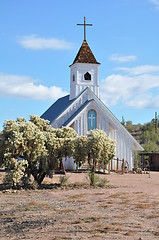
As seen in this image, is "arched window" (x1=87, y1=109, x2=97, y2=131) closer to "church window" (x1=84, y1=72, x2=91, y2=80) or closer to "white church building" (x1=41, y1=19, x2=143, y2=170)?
"white church building" (x1=41, y1=19, x2=143, y2=170)

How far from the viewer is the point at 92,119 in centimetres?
3528

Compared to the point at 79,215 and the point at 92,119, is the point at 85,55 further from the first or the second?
the point at 79,215

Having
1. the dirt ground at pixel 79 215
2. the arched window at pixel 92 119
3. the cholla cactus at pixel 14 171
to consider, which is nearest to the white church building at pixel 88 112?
the arched window at pixel 92 119

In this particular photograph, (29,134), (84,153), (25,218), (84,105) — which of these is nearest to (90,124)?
(84,105)

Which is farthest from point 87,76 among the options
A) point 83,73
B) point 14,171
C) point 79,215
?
point 79,215

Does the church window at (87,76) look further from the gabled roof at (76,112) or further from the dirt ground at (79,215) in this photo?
the dirt ground at (79,215)

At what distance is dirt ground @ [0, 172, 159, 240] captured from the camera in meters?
10.0

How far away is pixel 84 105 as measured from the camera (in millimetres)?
35375

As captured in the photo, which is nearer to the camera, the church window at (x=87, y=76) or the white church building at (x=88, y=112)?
the white church building at (x=88, y=112)

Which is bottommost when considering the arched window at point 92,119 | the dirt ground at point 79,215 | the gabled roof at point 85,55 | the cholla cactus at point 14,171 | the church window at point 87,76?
the dirt ground at point 79,215

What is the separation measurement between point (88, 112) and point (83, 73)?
149 inches

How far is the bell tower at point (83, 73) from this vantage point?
37.0m

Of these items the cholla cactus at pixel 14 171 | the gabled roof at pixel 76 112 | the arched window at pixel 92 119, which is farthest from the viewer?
the arched window at pixel 92 119

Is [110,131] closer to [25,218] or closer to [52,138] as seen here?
[52,138]
